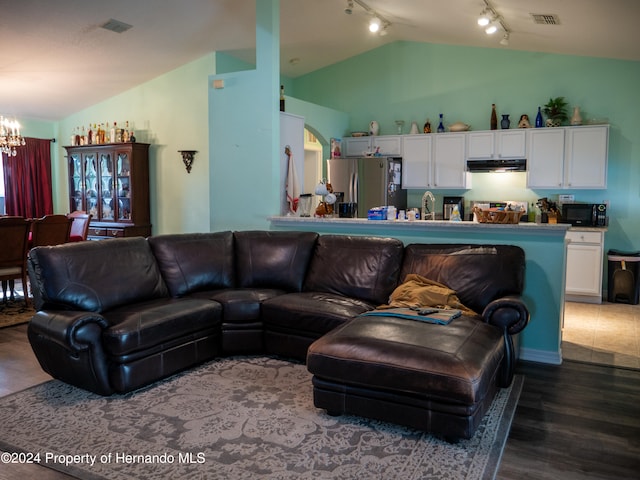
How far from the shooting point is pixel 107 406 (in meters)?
3.05

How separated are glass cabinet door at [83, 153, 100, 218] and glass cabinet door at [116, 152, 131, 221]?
46 centimetres

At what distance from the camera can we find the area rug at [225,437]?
2.37 meters

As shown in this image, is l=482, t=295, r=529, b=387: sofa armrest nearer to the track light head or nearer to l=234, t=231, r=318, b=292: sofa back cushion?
l=234, t=231, r=318, b=292: sofa back cushion

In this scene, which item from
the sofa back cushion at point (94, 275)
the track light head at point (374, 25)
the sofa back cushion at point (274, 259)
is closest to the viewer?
the sofa back cushion at point (94, 275)

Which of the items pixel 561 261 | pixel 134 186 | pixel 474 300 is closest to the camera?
pixel 474 300

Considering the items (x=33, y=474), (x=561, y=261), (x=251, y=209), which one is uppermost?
(x=251, y=209)

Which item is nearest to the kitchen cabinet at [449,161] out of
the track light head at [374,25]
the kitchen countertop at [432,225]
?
the track light head at [374,25]

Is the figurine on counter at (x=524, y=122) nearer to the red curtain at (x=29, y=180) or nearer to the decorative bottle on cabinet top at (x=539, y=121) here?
the decorative bottle on cabinet top at (x=539, y=121)

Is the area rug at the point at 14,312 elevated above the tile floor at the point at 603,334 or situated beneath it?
elevated above

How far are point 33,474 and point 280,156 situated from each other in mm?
3571

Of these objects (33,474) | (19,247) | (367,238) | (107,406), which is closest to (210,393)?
(107,406)

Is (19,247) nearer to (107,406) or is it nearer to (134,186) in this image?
(134,186)

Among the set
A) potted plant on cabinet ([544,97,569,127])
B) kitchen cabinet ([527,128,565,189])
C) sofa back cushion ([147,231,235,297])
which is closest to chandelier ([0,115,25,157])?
sofa back cushion ([147,231,235,297])

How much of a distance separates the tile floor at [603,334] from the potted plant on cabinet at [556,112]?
2.23 meters
